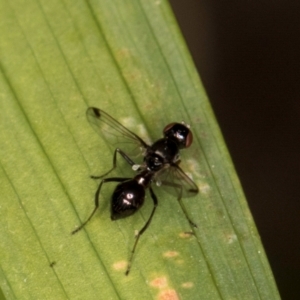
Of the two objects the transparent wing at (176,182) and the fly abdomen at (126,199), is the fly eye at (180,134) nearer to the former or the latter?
the transparent wing at (176,182)

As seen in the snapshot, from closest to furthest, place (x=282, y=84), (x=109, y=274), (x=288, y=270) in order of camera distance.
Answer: (x=109, y=274)
(x=288, y=270)
(x=282, y=84)

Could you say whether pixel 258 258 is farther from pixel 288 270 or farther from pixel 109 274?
pixel 288 270

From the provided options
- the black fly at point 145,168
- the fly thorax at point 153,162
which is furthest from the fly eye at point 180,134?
the fly thorax at point 153,162

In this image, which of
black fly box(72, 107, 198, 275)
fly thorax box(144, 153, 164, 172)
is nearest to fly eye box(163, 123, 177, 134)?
black fly box(72, 107, 198, 275)

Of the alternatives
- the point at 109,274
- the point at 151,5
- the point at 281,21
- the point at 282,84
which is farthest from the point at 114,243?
the point at 281,21

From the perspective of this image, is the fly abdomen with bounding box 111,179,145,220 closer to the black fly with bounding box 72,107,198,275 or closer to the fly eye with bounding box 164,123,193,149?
the black fly with bounding box 72,107,198,275

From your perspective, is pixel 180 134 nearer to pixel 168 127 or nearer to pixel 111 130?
pixel 168 127
